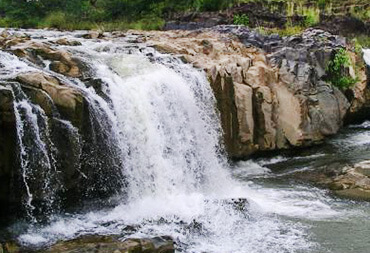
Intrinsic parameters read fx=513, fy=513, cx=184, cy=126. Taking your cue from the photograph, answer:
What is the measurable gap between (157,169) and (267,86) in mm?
4831

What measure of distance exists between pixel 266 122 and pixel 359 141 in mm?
3087

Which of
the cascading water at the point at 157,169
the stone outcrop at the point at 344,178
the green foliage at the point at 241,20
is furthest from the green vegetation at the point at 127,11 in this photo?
the cascading water at the point at 157,169

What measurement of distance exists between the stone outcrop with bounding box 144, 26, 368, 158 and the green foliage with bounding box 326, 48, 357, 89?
0.19m

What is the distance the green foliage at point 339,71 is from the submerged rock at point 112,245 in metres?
9.25

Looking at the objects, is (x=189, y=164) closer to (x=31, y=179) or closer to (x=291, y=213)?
(x=291, y=213)

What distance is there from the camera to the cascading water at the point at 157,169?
24.6 feet

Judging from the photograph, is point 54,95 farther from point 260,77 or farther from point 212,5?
point 212,5

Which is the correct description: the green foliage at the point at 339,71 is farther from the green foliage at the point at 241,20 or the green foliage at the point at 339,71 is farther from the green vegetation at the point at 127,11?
the green foliage at the point at 241,20

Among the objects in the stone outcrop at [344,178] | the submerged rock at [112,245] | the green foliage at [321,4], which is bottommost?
the stone outcrop at [344,178]

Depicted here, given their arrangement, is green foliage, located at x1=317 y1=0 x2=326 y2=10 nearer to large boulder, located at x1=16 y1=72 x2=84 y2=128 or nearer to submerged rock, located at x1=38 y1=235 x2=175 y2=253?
large boulder, located at x1=16 y1=72 x2=84 y2=128

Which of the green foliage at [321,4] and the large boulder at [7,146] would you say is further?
the green foliage at [321,4]

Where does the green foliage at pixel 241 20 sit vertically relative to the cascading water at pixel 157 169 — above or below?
above

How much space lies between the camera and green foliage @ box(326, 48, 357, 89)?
14.6 m

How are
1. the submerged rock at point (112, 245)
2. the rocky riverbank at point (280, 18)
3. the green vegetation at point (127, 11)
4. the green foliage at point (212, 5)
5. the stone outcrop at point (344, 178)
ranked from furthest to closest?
the green foliage at point (212, 5) < the green vegetation at point (127, 11) < the rocky riverbank at point (280, 18) < the stone outcrop at point (344, 178) < the submerged rock at point (112, 245)
